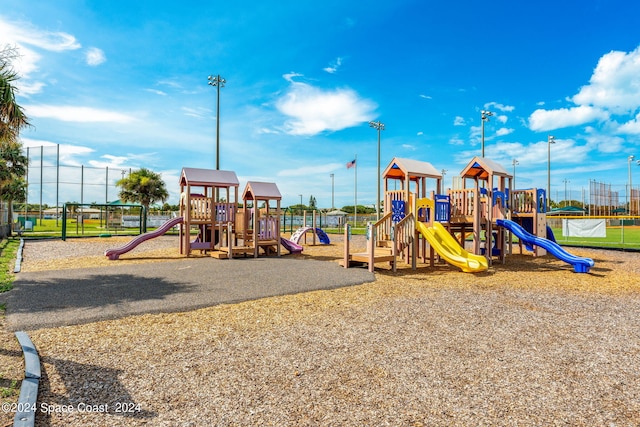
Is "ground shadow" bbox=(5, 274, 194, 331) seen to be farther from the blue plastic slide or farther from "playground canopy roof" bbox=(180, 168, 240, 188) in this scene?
the blue plastic slide

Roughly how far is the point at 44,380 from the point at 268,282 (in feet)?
18.1

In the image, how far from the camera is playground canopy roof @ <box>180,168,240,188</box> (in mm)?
15266

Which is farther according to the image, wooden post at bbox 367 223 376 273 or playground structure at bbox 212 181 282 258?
playground structure at bbox 212 181 282 258

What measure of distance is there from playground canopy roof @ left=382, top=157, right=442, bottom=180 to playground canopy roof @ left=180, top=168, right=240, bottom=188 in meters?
6.80

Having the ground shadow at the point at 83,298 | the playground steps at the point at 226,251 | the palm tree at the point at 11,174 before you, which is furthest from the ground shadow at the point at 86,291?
the palm tree at the point at 11,174

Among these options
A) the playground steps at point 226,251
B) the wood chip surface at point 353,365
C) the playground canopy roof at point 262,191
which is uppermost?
the playground canopy roof at point 262,191

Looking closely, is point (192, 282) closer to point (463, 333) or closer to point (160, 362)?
point (160, 362)

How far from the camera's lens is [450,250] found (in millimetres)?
11281

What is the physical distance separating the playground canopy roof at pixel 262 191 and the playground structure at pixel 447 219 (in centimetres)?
495

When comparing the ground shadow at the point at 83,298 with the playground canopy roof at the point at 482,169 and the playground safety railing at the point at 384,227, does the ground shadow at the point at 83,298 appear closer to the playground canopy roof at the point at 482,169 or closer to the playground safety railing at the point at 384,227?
the playground safety railing at the point at 384,227

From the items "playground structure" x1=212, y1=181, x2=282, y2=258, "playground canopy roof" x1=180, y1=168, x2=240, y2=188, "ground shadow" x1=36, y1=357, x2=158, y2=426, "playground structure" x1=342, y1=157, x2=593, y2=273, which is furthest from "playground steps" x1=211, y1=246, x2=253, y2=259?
"ground shadow" x1=36, y1=357, x2=158, y2=426

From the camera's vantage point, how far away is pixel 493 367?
4.00m

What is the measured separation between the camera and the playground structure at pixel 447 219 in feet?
36.2

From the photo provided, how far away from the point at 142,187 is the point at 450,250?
3833 centimetres
